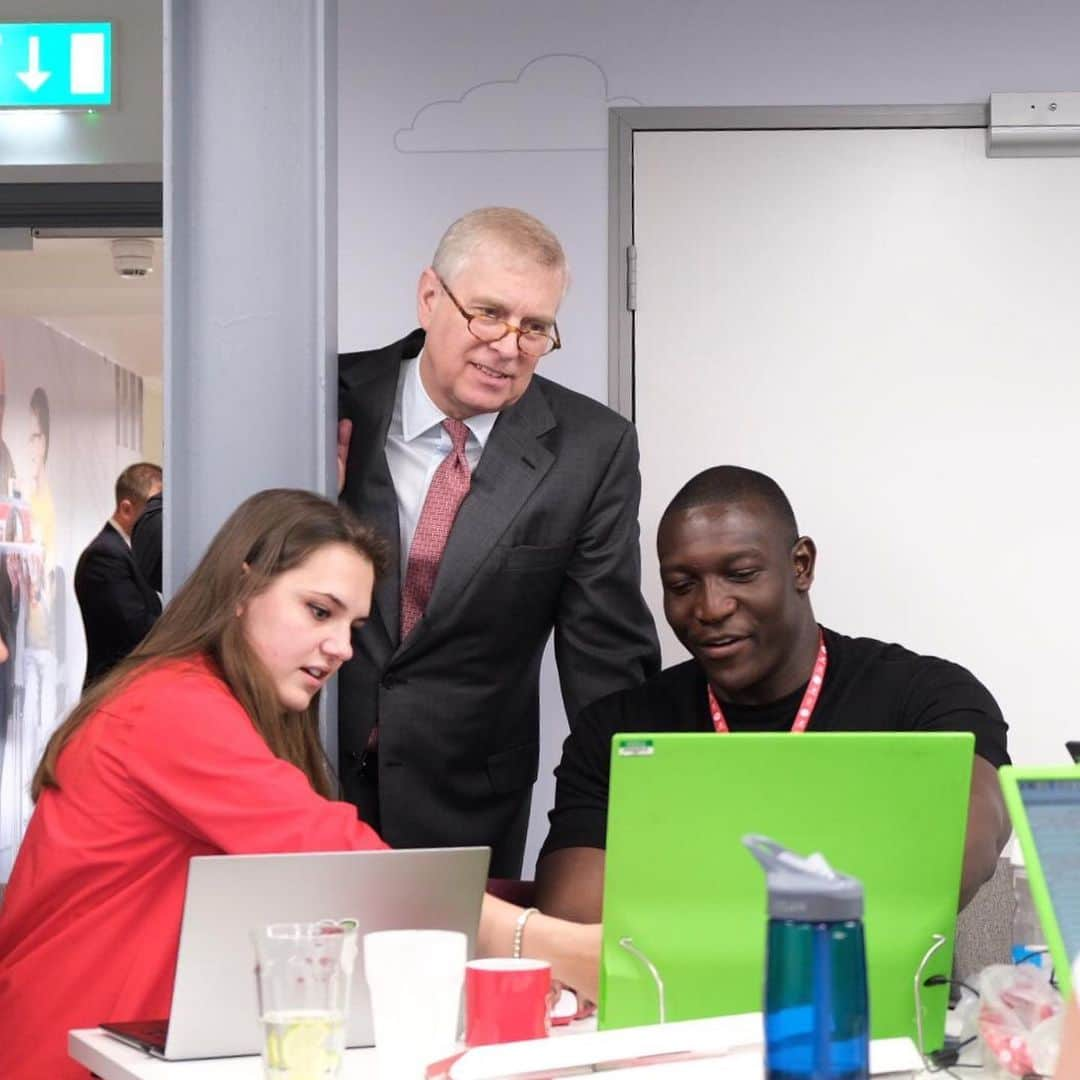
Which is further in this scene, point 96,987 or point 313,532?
point 313,532

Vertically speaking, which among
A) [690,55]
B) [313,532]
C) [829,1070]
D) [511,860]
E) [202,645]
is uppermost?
[690,55]

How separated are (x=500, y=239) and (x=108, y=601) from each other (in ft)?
7.78

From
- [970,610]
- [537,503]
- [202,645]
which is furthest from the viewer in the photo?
[970,610]

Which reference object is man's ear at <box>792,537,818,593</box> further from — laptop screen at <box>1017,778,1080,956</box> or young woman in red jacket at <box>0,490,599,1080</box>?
laptop screen at <box>1017,778,1080,956</box>

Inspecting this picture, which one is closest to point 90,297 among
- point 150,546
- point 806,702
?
point 150,546

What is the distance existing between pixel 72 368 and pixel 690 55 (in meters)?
2.13

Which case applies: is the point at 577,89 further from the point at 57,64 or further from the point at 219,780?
the point at 219,780

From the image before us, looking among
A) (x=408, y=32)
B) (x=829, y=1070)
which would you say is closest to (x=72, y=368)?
(x=408, y=32)

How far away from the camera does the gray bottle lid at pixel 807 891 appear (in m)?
1.08

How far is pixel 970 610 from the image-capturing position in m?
3.42

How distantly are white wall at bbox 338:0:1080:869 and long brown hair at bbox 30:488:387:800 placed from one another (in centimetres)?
130

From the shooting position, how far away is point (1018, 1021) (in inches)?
63.4

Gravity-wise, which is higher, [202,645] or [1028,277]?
[1028,277]

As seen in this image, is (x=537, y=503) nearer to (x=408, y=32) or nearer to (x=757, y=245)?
(x=757, y=245)
